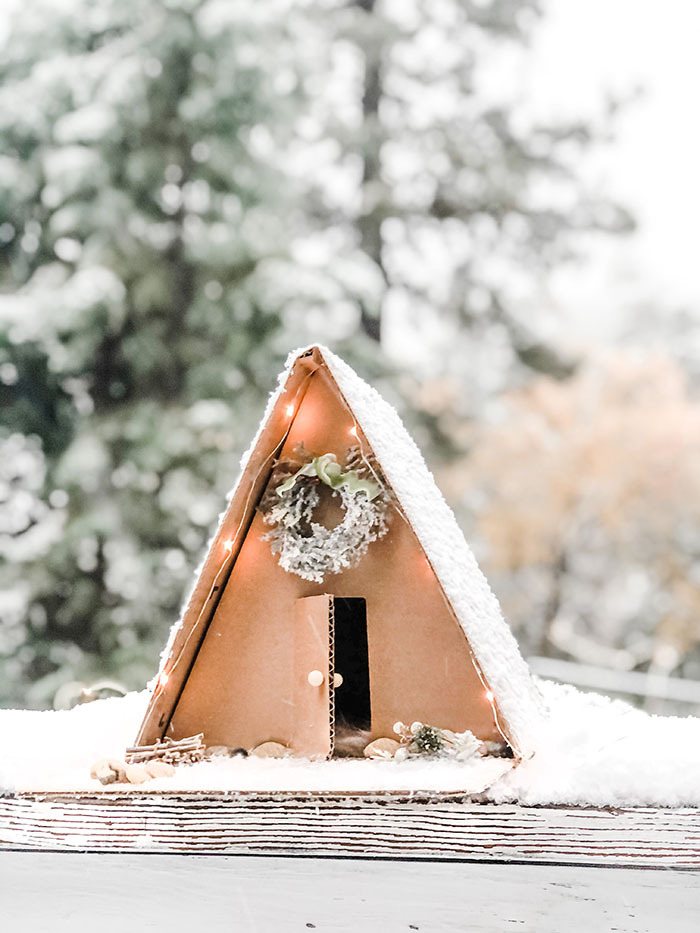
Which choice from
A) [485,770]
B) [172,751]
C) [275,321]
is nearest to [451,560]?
[485,770]

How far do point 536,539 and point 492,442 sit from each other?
2.29ft

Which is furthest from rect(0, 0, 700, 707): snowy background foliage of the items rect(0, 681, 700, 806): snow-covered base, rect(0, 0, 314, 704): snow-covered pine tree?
rect(0, 681, 700, 806): snow-covered base

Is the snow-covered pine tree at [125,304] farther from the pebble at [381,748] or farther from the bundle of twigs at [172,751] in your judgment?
the pebble at [381,748]

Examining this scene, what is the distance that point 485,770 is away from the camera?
1247 mm

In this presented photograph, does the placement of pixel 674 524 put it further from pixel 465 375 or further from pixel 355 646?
pixel 355 646

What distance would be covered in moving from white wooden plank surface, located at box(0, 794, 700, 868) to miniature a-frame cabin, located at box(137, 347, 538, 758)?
0.26 m

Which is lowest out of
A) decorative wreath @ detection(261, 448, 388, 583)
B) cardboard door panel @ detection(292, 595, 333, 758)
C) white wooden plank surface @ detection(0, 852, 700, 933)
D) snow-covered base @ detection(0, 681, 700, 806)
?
white wooden plank surface @ detection(0, 852, 700, 933)

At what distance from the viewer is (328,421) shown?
1.48 m

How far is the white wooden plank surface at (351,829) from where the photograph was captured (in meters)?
0.92

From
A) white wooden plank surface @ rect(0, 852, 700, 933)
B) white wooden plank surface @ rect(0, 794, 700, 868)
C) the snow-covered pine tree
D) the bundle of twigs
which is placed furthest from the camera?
the snow-covered pine tree

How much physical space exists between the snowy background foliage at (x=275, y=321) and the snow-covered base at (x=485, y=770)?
2250mm

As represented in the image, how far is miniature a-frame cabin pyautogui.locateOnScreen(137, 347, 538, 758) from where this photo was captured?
1.37 meters

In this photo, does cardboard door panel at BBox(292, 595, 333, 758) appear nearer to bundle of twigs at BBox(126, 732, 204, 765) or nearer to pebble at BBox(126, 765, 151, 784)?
bundle of twigs at BBox(126, 732, 204, 765)

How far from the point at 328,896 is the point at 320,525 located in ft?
2.37
